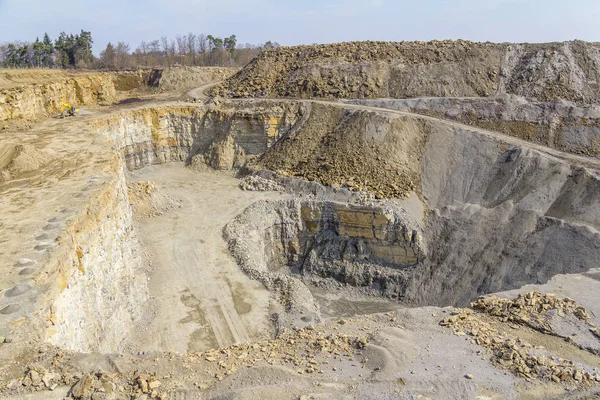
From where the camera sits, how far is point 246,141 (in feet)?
110

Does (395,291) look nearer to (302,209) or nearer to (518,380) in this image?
(302,209)

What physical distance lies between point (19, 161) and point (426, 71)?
2864 centimetres

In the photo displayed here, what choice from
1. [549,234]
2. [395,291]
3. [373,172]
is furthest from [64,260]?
[549,234]

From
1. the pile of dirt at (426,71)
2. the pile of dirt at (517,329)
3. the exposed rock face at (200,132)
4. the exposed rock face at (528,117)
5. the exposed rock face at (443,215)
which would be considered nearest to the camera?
the pile of dirt at (517,329)

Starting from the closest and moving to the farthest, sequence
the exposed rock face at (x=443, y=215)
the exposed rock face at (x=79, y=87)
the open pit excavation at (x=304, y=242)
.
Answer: the open pit excavation at (x=304, y=242), the exposed rock face at (x=443, y=215), the exposed rock face at (x=79, y=87)

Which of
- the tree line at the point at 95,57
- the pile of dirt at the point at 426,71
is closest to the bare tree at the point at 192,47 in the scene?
the tree line at the point at 95,57

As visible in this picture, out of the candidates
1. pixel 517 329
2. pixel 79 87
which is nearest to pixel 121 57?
pixel 79 87

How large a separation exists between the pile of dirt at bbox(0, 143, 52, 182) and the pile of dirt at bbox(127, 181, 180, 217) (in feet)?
15.5

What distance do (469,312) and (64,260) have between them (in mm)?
11956

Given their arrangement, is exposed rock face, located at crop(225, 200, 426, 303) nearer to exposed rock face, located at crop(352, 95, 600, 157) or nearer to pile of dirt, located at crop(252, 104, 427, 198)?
pile of dirt, located at crop(252, 104, 427, 198)

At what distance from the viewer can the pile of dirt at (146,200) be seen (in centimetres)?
2495

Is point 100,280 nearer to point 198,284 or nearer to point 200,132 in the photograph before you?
point 198,284

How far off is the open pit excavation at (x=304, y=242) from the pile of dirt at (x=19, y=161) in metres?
0.13

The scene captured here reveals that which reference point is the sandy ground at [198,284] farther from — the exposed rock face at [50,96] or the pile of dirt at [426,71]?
the pile of dirt at [426,71]
